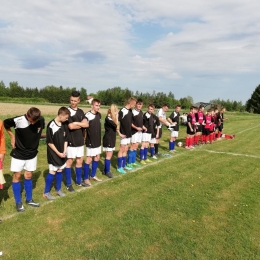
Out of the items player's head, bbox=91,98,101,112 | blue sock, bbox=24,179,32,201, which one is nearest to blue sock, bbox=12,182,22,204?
blue sock, bbox=24,179,32,201

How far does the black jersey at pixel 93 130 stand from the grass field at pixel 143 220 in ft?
3.47

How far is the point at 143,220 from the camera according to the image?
4277 millimetres

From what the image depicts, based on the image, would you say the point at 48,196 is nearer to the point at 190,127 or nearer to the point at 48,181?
the point at 48,181

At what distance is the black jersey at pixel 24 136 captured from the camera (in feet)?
14.4

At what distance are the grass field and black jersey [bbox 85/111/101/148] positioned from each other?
1.06 meters

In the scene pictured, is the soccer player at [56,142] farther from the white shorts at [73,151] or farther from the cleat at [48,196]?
the white shorts at [73,151]

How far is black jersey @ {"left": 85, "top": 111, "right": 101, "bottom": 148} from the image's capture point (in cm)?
592

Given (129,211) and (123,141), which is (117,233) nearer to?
(129,211)

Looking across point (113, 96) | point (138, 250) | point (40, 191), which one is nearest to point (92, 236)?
point (138, 250)

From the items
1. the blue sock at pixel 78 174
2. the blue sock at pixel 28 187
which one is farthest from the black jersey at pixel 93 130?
the blue sock at pixel 28 187

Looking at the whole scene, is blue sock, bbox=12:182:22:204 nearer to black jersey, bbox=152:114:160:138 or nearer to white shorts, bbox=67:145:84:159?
white shorts, bbox=67:145:84:159

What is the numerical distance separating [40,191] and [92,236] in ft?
7.53

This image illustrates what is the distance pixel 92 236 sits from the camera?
3785 millimetres

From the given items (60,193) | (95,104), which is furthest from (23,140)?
(95,104)
